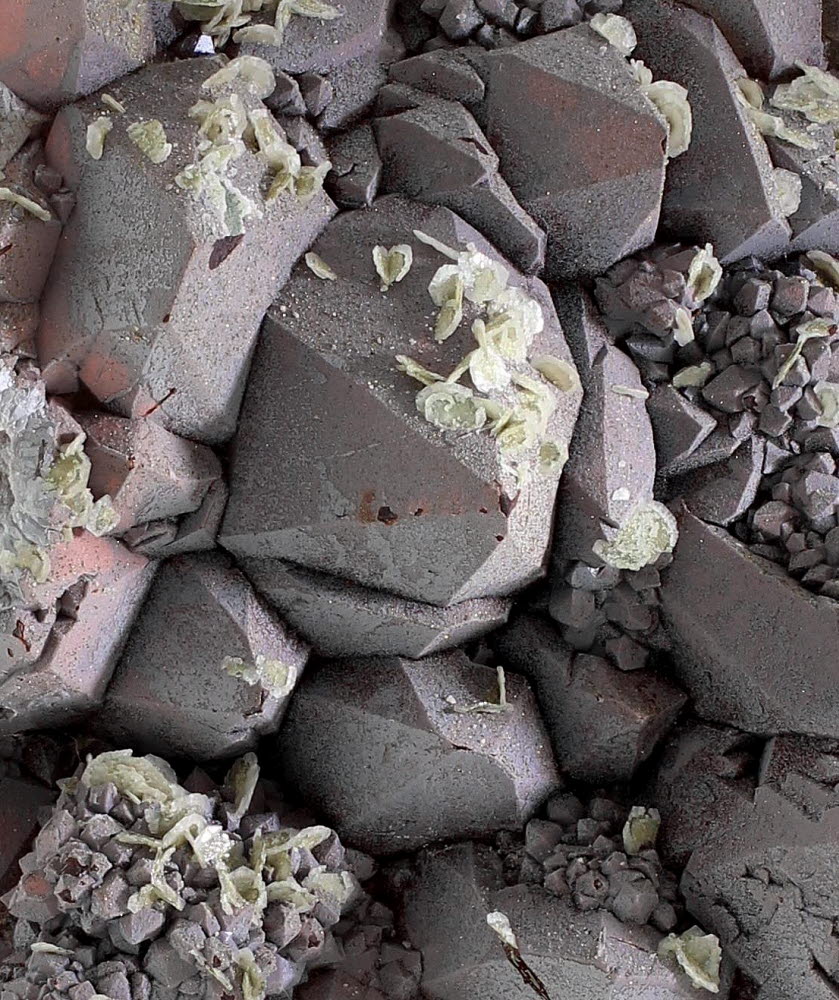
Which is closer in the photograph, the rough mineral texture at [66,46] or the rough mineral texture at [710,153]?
the rough mineral texture at [66,46]

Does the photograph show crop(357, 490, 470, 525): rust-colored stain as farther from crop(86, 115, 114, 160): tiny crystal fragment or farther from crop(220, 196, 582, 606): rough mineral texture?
crop(86, 115, 114, 160): tiny crystal fragment

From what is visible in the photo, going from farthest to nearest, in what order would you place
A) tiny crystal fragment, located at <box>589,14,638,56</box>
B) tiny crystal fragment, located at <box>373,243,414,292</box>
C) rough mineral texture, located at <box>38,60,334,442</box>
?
tiny crystal fragment, located at <box>589,14,638,56</box> → tiny crystal fragment, located at <box>373,243,414,292</box> → rough mineral texture, located at <box>38,60,334,442</box>

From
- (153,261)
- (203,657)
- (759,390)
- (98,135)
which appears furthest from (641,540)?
(98,135)

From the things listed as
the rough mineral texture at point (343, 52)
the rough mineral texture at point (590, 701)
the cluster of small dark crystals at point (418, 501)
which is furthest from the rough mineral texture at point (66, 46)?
the rough mineral texture at point (590, 701)

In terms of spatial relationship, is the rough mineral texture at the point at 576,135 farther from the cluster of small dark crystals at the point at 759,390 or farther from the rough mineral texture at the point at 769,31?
the rough mineral texture at the point at 769,31

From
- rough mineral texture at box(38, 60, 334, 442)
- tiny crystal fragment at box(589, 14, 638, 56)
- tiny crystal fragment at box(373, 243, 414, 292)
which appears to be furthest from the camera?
tiny crystal fragment at box(589, 14, 638, 56)

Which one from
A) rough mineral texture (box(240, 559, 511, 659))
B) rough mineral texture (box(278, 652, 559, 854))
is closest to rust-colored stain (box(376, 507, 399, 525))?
rough mineral texture (box(240, 559, 511, 659))

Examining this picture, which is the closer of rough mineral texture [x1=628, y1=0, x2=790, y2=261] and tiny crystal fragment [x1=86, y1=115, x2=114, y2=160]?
tiny crystal fragment [x1=86, y1=115, x2=114, y2=160]
